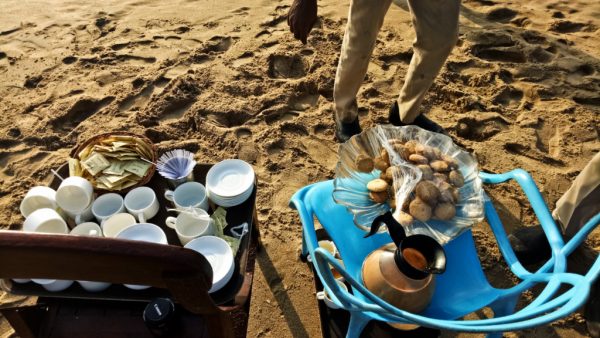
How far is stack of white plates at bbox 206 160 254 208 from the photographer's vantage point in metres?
1.80

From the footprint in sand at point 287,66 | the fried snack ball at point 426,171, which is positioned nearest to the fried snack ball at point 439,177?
the fried snack ball at point 426,171

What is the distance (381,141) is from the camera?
1.86 meters


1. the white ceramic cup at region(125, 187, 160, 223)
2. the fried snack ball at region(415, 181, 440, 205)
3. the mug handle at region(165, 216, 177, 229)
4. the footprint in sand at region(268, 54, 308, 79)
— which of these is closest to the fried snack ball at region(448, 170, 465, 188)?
the fried snack ball at region(415, 181, 440, 205)

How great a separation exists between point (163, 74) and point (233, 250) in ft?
7.70

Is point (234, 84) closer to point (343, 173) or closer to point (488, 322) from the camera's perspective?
point (343, 173)

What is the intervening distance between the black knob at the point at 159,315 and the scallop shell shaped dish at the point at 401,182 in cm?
81

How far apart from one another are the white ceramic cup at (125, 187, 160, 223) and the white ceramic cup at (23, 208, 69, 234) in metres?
0.27

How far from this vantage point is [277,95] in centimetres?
323

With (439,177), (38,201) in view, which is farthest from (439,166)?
(38,201)

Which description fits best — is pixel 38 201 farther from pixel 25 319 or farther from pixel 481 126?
pixel 481 126

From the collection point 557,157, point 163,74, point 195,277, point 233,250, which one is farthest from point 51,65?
point 557,157

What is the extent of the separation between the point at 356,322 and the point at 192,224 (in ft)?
2.66

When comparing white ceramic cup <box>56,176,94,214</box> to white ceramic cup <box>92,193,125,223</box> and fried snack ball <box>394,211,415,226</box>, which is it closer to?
white ceramic cup <box>92,193,125,223</box>

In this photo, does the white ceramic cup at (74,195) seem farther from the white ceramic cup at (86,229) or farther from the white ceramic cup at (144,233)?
the white ceramic cup at (144,233)
